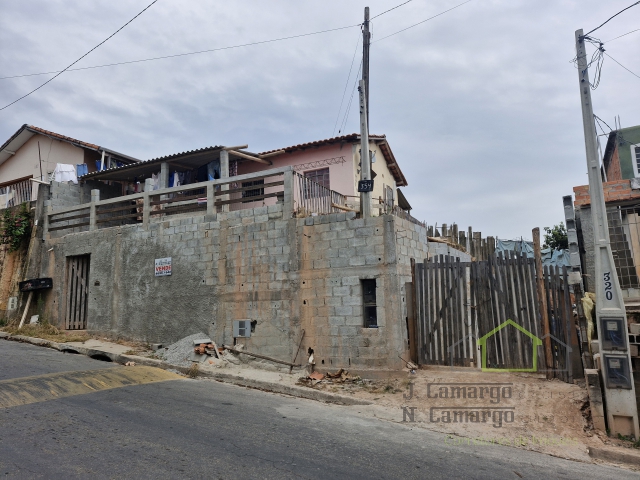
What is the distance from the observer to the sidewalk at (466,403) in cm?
563

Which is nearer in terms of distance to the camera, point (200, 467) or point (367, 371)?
point (200, 467)

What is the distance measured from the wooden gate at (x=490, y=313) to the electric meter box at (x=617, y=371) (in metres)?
1.73

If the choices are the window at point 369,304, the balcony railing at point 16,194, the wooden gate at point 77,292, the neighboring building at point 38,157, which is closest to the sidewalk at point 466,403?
the window at point 369,304

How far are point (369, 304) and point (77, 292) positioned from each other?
9630 mm

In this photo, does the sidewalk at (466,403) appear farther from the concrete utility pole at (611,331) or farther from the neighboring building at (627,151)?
the neighboring building at (627,151)

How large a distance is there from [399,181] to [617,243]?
34.9 ft

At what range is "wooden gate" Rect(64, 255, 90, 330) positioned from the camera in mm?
13388

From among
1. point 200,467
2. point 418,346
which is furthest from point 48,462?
point 418,346

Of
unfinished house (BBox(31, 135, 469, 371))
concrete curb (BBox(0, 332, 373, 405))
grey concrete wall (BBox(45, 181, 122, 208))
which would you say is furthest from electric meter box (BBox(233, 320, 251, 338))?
grey concrete wall (BBox(45, 181, 122, 208))

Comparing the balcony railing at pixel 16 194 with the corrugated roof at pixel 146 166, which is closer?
the corrugated roof at pixel 146 166

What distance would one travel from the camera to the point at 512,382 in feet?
24.6

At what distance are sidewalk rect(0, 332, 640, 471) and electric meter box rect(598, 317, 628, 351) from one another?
1.14 metres

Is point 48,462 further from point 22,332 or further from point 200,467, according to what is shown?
Result: point 22,332

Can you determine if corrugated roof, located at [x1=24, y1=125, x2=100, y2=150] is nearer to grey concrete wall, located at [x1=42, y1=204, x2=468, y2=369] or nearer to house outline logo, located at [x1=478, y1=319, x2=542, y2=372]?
grey concrete wall, located at [x1=42, y1=204, x2=468, y2=369]
